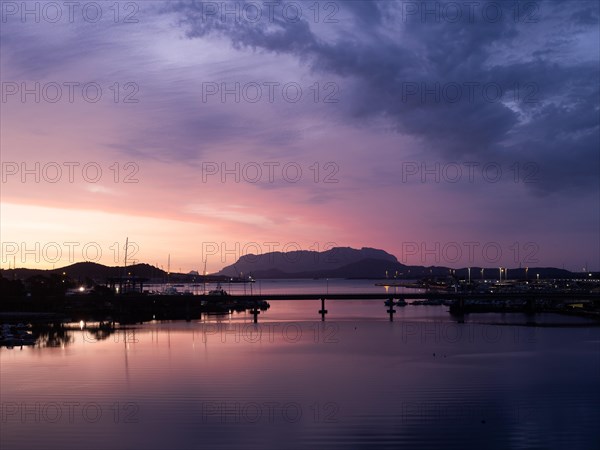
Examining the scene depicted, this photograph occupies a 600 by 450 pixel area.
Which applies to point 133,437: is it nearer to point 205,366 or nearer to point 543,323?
point 205,366

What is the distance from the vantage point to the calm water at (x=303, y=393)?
2467 cm

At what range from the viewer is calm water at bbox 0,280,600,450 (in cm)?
2467

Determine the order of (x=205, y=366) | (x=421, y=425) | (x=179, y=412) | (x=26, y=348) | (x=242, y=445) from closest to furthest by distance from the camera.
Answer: (x=242, y=445) → (x=421, y=425) → (x=179, y=412) → (x=205, y=366) → (x=26, y=348)

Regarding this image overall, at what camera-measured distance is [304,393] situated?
108ft

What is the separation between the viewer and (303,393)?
108ft

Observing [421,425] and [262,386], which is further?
[262,386]

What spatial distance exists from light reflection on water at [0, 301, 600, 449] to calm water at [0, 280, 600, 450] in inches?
3.5

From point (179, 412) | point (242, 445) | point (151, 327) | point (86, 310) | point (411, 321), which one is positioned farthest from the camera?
point (86, 310)

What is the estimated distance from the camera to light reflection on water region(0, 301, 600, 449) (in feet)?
81.0

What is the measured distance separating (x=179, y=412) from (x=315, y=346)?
26.7 m

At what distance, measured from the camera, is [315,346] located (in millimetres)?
54188

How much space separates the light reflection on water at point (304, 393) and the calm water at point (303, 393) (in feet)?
0.29

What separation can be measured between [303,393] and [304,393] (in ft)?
0.18

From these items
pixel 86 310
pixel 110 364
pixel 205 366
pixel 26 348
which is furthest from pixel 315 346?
pixel 86 310
